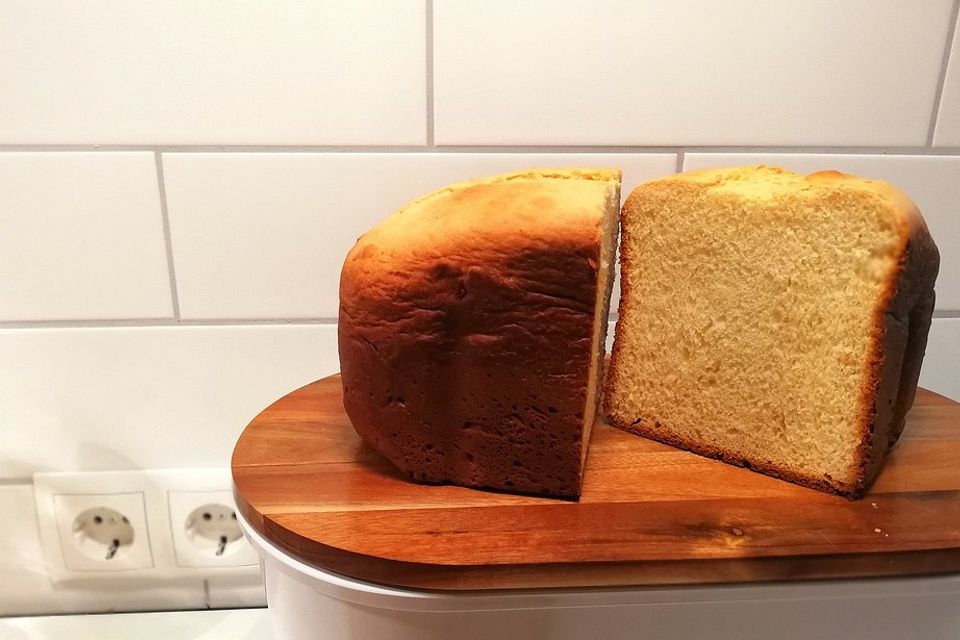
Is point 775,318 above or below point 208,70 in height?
below

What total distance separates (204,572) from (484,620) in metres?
0.56

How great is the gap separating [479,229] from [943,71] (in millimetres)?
650

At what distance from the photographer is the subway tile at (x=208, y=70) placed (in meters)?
0.76

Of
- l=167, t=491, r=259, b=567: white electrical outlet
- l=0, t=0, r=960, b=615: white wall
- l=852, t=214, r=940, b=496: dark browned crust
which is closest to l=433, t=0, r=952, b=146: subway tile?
l=0, t=0, r=960, b=615: white wall

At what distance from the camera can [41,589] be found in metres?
0.96

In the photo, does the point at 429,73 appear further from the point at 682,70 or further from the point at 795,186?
the point at 795,186

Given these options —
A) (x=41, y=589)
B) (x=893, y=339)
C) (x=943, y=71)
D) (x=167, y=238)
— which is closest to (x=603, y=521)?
(x=893, y=339)

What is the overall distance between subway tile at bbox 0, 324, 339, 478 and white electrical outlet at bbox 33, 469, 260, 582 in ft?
0.07

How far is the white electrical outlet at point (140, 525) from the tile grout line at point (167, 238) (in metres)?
0.23

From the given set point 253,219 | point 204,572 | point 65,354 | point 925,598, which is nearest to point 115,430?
point 65,354

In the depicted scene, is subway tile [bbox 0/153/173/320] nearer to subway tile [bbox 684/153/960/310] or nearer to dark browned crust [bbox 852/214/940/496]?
subway tile [bbox 684/153/960/310]

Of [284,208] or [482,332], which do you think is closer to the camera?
[482,332]

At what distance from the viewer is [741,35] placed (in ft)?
2.67

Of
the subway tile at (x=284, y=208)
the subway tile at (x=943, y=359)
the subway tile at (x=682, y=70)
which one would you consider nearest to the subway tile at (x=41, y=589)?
the subway tile at (x=284, y=208)
